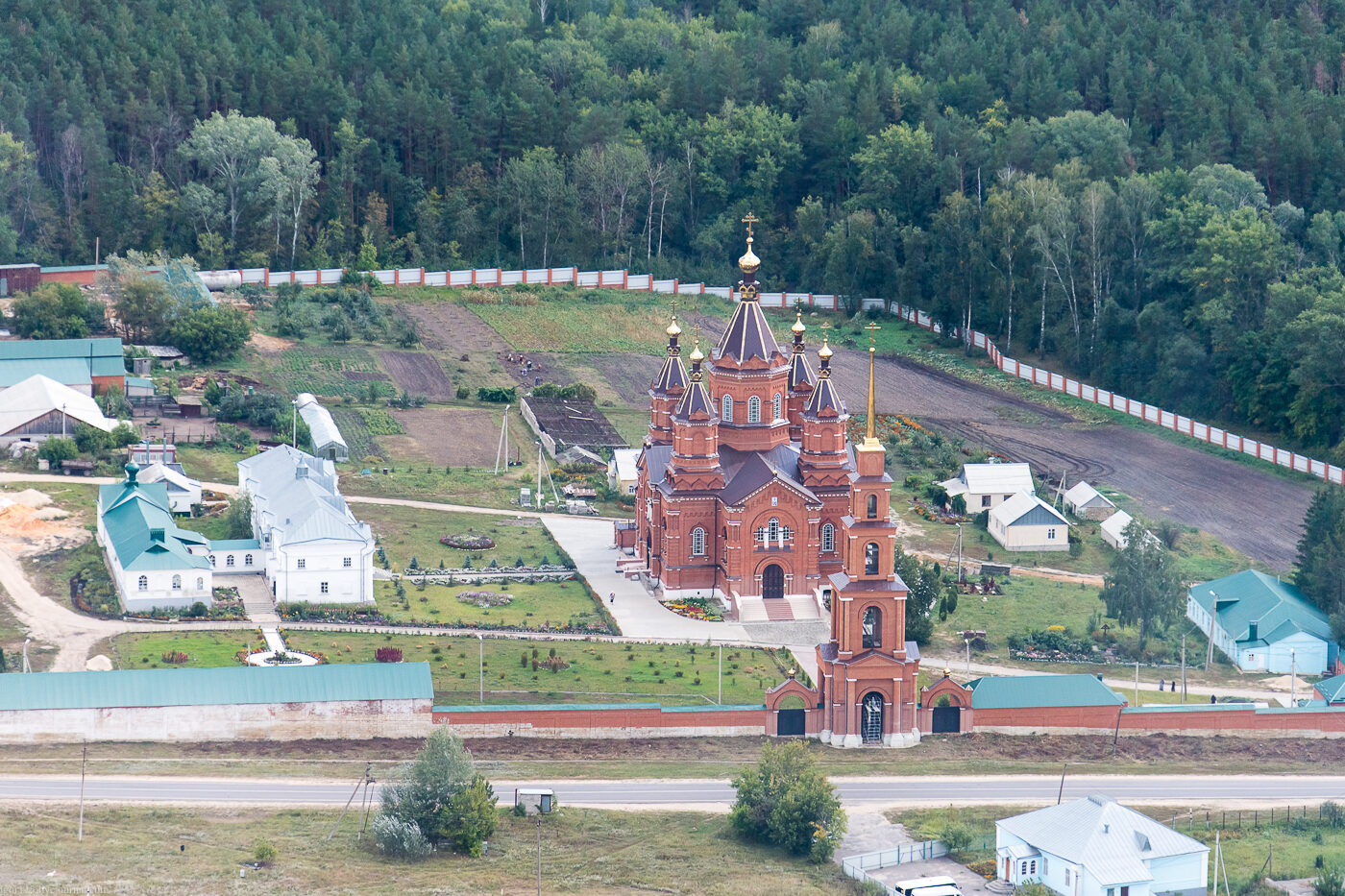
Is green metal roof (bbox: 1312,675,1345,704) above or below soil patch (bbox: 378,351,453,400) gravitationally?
below

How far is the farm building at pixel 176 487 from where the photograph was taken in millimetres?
104312

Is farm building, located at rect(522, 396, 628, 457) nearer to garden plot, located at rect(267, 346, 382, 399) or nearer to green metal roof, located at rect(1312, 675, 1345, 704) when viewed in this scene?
garden plot, located at rect(267, 346, 382, 399)

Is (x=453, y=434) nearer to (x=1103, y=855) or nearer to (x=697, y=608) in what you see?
(x=697, y=608)

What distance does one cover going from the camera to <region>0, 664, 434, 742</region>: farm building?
7638cm

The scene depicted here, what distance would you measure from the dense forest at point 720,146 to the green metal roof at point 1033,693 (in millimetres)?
50948

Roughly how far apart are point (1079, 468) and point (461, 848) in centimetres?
5469

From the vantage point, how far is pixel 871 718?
81.8 metres

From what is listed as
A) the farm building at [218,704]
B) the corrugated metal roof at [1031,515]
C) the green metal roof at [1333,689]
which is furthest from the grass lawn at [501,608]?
the green metal roof at [1333,689]

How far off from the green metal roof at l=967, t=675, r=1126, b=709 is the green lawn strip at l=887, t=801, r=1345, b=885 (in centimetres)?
747

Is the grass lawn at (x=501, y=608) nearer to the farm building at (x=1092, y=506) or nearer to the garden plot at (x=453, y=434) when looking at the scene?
the garden plot at (x=453, y=434)

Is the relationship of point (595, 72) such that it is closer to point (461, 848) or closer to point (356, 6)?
point (356, 6)

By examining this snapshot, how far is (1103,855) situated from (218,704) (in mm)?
28635

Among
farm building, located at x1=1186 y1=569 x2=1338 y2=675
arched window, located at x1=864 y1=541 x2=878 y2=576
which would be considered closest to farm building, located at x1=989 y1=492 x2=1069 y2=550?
farm building, located at x1=1186 y1=569 x2=1338 y2=675

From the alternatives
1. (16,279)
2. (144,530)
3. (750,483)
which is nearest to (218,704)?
(144,530)
